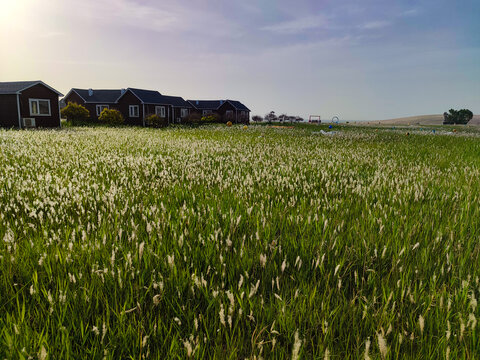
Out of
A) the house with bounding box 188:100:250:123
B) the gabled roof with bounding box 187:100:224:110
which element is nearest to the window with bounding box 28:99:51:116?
the house with bounding box 188:100:250:123

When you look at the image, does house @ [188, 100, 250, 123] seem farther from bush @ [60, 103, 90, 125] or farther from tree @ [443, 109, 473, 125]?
tree @ [443, 109, 473, 125]

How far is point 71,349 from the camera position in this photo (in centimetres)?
170

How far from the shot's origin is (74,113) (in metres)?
46.2

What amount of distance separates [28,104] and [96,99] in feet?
84.9

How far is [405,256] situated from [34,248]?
355 cm

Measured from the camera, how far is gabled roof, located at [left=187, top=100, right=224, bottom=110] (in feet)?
263

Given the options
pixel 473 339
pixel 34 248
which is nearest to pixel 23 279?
pixel 34 248

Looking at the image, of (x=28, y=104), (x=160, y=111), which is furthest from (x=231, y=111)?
(x=28, y=104)

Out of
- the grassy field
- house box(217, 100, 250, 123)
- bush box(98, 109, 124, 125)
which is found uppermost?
house box(217, 100, 250, 123)

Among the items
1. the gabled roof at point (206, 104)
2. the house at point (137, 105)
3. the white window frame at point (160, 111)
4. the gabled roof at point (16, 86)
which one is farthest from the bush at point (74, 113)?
the gabled roof at point (206, 104)

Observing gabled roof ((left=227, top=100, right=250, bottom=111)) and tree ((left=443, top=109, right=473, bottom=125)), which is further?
tree ((left=443, top=109, right=473, bottom=125))

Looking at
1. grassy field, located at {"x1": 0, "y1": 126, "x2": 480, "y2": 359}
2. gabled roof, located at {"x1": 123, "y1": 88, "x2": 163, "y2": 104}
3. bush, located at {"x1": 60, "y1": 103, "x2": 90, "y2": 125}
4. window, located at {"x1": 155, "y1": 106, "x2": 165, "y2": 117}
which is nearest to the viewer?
grassy field, located at {"x1": 0, "y1": 126, "x2": 480, "y2": 359}

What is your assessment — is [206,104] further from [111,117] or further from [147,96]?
[111,117]

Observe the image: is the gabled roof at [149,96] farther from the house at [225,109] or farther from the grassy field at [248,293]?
the grassy field at [248,293]
